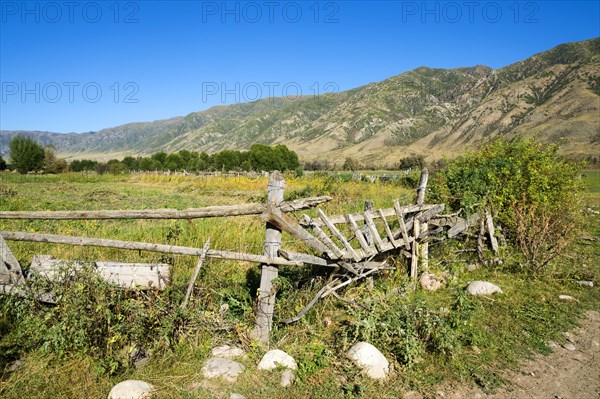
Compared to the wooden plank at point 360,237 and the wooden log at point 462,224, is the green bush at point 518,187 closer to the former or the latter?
the wooden log at point 462,224

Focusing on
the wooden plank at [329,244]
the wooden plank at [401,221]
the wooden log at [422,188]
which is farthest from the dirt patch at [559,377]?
the wooden log at [422,188]

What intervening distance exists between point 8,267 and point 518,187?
10664mm

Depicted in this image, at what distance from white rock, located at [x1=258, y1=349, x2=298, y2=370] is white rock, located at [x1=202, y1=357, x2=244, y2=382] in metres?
0.25

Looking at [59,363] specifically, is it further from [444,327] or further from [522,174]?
[522,174]

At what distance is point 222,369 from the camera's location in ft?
12.2

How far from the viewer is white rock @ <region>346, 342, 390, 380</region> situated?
383 cm

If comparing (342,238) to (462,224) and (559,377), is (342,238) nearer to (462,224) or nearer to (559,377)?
(559,377)

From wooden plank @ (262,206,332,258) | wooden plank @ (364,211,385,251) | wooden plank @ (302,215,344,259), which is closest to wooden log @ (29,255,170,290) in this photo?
wooden plank @ (262,206,332,258)

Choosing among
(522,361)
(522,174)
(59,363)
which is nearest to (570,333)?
(522,361)

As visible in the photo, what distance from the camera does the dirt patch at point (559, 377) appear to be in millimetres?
3645

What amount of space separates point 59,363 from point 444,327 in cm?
447


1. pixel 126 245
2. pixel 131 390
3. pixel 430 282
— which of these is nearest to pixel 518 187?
pixel 430 282

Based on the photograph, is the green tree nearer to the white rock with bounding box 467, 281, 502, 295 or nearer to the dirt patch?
the white rock with bounding box 467, 281, 502, 295

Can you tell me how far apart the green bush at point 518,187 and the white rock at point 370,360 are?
535 centimetres
